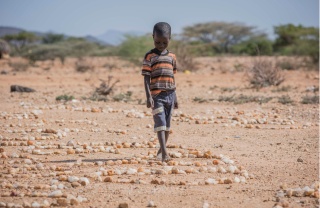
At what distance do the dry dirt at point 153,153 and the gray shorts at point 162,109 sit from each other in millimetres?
413

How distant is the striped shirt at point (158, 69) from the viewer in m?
5.79

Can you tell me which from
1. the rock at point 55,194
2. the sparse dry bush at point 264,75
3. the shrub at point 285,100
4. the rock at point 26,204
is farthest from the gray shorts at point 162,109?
the sparse dry bush at point 264,75

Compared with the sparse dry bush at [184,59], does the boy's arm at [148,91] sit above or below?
below

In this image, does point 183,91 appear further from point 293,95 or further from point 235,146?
point 235,146

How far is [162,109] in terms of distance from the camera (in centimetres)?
581

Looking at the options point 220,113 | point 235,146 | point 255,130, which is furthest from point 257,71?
point 235,146

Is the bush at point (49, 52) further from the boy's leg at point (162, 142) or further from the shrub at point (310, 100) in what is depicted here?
the boy's leg at point (162, 142)

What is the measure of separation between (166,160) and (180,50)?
17.2 meters

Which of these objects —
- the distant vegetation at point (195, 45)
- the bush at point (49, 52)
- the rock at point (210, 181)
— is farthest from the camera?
the bush at point (49, 52)

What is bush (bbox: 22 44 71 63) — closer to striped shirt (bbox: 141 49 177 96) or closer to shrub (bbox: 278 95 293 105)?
shrub (bbox: 278 95 293 105)

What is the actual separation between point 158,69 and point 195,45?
21.1 meters

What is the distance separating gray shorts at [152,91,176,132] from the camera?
5766 mm

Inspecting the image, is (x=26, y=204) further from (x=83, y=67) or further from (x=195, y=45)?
(x=195, y=45)

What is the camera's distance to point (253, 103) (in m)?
11.8
